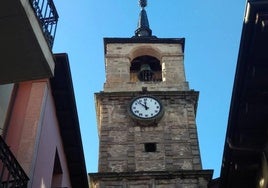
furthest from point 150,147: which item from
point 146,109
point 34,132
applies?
point 34,132

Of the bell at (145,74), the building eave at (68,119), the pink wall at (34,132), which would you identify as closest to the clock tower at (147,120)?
the bell at (145,74)

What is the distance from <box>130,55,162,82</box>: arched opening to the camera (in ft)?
92.2

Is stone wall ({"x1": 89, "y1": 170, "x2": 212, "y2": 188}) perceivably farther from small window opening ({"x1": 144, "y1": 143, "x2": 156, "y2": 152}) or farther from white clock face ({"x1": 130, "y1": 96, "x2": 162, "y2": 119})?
white clock face ({"x1": 130, "y1": 96, "x2": 162, "y2": 119})

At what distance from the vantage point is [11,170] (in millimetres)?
7680

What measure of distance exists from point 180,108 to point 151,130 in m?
2.06

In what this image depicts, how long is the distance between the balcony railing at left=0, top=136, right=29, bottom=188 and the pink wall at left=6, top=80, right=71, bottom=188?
22.0 inches

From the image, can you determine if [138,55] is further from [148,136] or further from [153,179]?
[153,179]

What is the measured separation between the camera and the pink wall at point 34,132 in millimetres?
8867

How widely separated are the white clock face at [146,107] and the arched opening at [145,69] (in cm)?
223

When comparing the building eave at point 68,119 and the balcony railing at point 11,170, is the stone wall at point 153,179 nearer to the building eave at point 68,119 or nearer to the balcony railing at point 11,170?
the building eave at point 68,119

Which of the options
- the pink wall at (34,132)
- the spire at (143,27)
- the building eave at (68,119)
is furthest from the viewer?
the spire at (143,27)

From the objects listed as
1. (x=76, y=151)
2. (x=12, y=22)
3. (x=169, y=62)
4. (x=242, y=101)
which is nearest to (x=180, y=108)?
(x=169, y=62)

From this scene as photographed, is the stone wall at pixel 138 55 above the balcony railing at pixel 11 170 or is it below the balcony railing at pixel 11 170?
above

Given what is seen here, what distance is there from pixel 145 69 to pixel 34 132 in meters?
19.4
